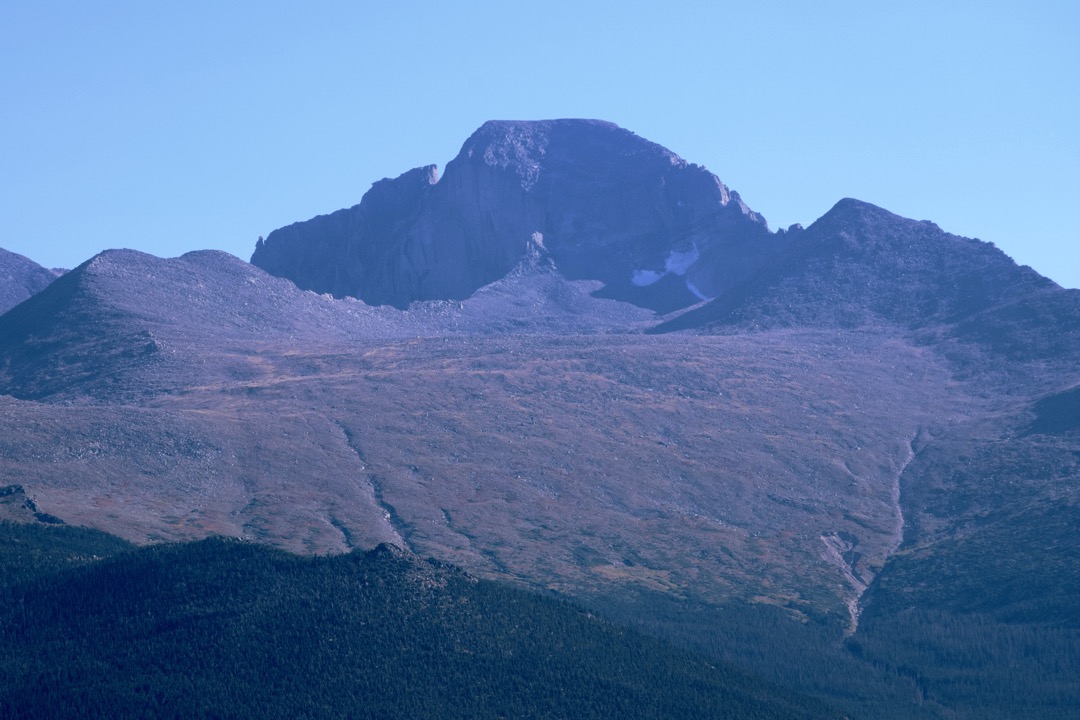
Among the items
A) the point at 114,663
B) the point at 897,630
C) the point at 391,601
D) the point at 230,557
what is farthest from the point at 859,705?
the point at 114,663

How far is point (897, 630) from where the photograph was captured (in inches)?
7776

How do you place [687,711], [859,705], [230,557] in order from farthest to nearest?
[859,705], [230,557], [687,711]

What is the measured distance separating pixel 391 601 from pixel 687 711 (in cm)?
2909

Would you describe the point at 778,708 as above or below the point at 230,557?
below

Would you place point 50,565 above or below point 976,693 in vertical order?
above

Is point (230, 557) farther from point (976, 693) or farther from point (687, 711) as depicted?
point (976, 693)

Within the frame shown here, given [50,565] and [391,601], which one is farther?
[50,565]

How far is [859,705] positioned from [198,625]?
245 ft

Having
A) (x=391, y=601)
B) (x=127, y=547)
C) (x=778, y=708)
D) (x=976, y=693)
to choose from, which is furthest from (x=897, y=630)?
(x=127, y=547)

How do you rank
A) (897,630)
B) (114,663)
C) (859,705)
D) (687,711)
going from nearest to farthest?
1. (114,663)
2. (687,711)
3. (859,705)
4. (897,630)

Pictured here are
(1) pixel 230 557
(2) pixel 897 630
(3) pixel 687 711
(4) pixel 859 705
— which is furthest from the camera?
(2) pixel 897 630

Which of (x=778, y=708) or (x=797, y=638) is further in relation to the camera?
(x=797, y=638)

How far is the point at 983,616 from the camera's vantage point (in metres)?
199

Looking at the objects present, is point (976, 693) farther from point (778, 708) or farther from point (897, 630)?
point (778, 708)
